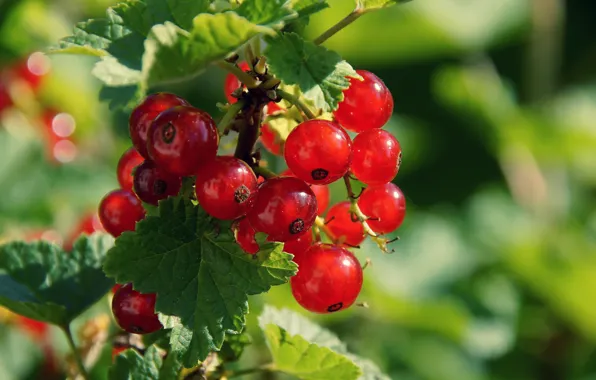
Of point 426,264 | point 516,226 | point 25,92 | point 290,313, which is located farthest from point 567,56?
point 290,313

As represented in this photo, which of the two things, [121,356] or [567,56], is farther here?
[567,56]

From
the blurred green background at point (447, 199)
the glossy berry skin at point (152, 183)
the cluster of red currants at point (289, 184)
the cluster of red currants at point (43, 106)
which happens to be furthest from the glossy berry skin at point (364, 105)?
the cluster of red currants at point (43, 106)

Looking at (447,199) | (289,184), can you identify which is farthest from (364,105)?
(447,199)

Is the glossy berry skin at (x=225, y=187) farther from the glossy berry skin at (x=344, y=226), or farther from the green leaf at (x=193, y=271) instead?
the glossy berry skin at (x=344, y=226)

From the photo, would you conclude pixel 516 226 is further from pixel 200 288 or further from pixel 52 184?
pixel 200 288

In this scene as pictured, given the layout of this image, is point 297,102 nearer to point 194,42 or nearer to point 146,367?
point 194,42

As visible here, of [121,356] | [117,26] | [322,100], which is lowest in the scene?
[121,356]
